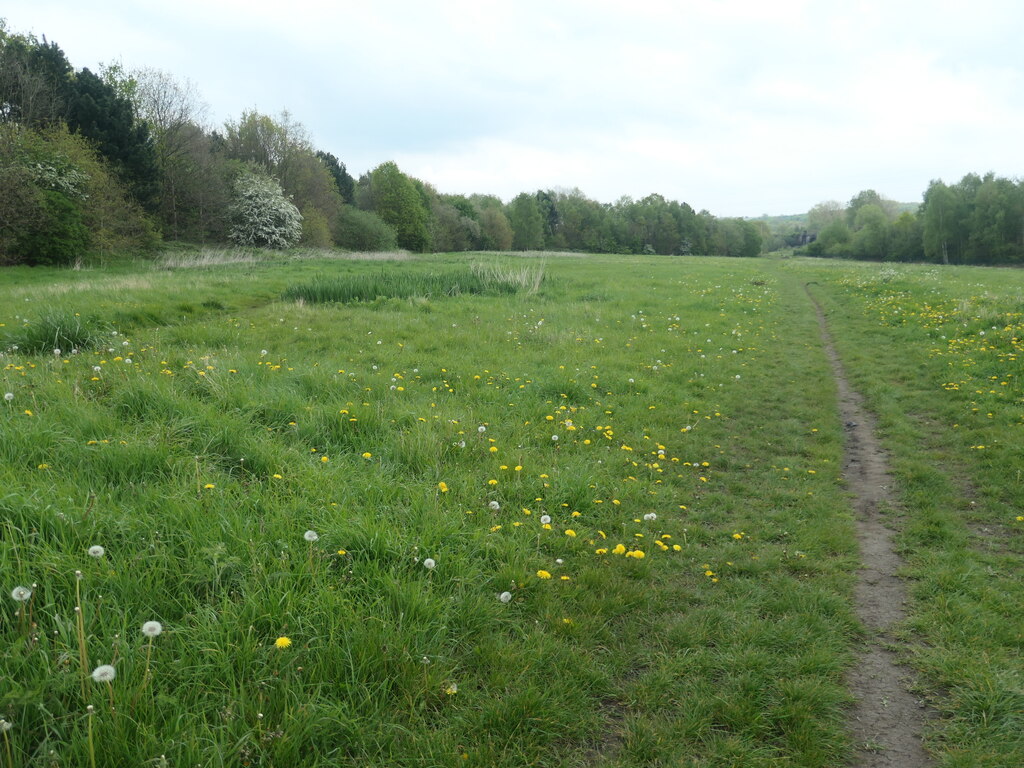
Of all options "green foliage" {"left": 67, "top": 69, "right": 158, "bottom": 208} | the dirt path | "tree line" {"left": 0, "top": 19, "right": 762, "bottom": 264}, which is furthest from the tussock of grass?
"green foliage" {"left": 67, "top": 69, "right": 158, "bottom": 208}

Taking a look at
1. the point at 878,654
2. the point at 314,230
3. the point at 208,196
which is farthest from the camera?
the point at 314,230

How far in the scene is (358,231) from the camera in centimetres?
5894

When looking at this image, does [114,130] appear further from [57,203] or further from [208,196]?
[57,203]

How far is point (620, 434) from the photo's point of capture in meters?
7.04

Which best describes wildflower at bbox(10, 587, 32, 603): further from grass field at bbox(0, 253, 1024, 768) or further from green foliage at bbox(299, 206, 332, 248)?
green foliage at bbox(299, 206, 332, 248)

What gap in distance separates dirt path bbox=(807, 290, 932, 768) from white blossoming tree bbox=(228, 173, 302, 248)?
4517cm

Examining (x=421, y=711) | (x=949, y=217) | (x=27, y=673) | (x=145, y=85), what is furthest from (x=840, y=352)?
(x=949, y=217)

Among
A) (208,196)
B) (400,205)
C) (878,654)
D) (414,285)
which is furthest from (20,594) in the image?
(400,205)

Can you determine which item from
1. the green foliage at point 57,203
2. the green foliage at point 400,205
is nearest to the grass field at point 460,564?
the green foliage at point 57,203

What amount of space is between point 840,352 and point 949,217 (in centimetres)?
8049

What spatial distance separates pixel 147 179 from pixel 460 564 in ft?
143

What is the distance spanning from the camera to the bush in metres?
58.7

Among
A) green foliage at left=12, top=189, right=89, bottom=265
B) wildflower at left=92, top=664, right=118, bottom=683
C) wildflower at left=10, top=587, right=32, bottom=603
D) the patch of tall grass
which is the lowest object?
wildflower at left=92, top=664, right=118, bottom=683

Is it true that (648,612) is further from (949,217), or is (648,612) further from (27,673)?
(949,217)
